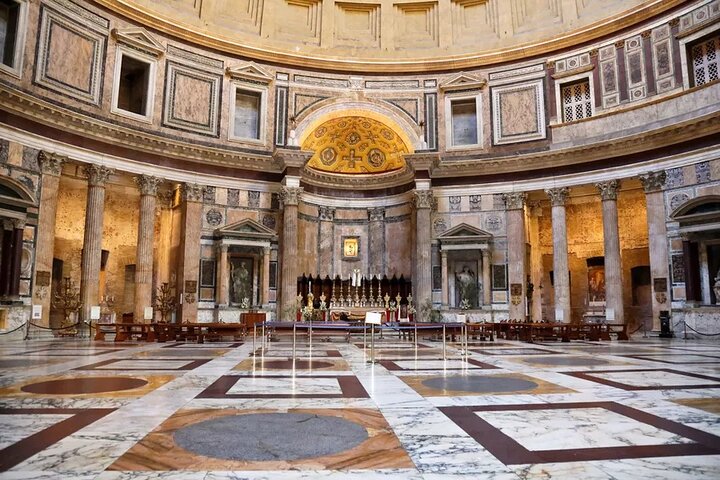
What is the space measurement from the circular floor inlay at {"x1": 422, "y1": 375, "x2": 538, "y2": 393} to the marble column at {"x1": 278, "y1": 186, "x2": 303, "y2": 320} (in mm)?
15035

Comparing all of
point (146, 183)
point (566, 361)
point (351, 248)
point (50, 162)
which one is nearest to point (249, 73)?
point (146, 183)

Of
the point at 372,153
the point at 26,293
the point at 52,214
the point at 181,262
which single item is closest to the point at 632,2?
the point at 372,153

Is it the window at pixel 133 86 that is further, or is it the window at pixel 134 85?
the window at pixel 133 86

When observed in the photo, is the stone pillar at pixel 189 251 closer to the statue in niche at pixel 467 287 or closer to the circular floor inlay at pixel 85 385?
the statue in niche at pixel 467 287

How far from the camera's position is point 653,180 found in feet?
68.2

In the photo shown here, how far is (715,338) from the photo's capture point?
18.1 metres

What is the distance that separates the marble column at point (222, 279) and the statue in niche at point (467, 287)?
10.4 m

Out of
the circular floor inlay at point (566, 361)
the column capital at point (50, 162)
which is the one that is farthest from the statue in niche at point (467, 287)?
the column capital at point (50, 162)

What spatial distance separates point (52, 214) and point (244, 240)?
23.9 feet

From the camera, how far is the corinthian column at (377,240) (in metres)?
26.6

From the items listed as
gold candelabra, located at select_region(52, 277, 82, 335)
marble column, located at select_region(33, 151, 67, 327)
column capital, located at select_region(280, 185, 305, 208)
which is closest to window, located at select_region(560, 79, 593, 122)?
column capital, located at select_region(280, 185, 305, 208)

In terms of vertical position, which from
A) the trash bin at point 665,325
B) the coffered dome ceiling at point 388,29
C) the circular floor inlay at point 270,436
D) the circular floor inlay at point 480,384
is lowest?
the circular floor inlay at point 480,384

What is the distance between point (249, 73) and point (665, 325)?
20.6 m

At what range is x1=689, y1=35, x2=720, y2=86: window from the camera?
19891mm
